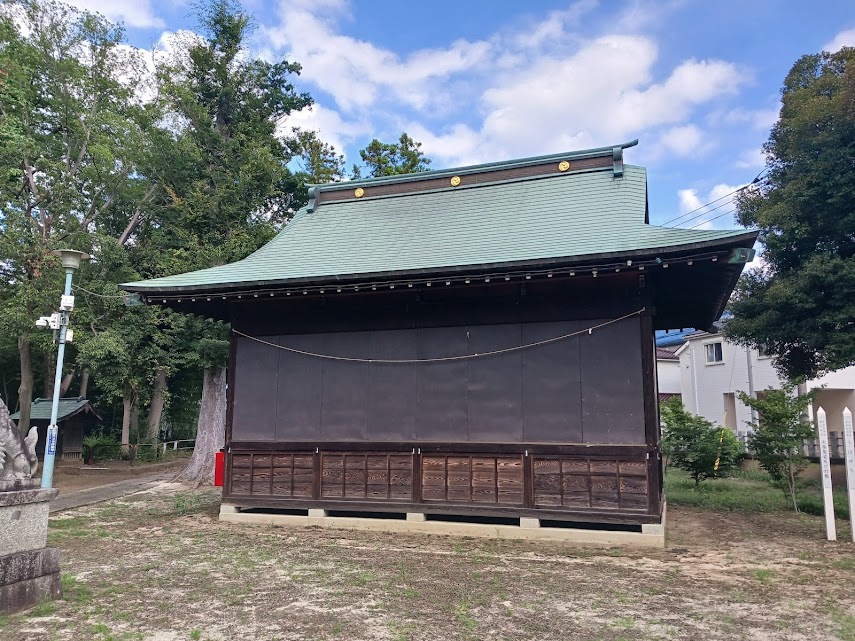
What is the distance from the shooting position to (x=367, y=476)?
888cm

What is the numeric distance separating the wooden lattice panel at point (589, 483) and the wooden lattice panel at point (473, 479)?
1.04 ft

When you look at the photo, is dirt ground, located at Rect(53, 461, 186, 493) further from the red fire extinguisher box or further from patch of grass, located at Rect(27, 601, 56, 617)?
patch of grass, located at Rect(27, 601, 56, 617)

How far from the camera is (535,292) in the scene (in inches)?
332

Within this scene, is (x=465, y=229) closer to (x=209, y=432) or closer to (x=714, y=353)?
(x=209, y=432)

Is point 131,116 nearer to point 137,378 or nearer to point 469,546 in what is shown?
point 137,378

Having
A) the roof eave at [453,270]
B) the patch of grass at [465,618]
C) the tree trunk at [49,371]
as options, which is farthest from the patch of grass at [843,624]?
the tree trunk at [49,371]

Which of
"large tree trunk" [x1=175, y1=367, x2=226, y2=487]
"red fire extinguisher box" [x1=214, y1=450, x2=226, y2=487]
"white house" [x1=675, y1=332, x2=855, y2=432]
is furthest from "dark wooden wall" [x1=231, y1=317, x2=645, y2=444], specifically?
"white house" [x1=675, y1=332, x2=855, y2=432]

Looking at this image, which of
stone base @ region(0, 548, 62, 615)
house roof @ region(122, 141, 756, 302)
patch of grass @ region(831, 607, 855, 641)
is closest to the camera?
patch of grass @ region(831, 607, 855, 641)

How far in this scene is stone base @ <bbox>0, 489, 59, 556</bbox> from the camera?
190 inches

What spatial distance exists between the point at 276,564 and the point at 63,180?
57.6 feet

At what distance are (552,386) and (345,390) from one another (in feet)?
10.7

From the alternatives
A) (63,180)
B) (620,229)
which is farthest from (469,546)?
(63,180)

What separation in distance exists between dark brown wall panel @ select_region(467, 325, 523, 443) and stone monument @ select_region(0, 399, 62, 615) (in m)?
5.30

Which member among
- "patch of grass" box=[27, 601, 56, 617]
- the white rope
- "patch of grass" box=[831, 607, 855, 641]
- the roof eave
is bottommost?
"patch of grass" box=[27, 601, 56, 617]
